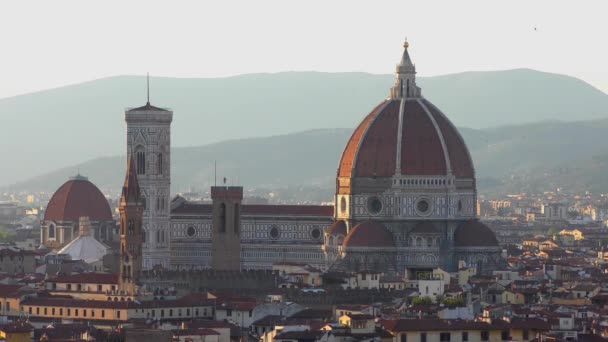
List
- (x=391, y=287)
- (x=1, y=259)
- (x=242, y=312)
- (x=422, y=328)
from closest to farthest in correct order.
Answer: (x=422, y=328)
(x=242, y=312)
(x=391, y=287)
(x=1, y=259)

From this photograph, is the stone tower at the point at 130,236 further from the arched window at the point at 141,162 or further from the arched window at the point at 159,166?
the arched window at the point at 159,166

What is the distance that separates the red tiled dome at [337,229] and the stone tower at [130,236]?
51.3 feet

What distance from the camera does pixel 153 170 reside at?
478 ft

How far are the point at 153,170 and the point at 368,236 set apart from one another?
15918 millimetres

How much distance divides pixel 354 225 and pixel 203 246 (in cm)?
1050

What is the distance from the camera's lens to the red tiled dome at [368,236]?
5344 inches

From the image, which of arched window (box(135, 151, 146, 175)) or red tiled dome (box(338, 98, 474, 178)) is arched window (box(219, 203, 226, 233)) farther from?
red tiled dome (box(338, 98, 474, 178))

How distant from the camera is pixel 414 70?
146375mm

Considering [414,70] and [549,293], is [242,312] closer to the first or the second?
[549,293]

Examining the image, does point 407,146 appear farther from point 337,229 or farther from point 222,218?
point 222,218

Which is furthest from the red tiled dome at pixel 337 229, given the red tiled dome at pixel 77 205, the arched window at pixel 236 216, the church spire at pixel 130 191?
the red tiled dome at pixel 77 205

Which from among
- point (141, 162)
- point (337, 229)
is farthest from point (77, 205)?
point (337, 229)

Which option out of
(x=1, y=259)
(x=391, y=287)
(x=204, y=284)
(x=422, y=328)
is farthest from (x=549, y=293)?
(x=1, y=259)

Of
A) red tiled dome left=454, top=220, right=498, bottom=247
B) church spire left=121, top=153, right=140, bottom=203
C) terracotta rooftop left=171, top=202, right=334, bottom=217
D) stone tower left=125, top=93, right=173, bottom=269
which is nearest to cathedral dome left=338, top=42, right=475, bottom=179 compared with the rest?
red tiled dome left=454, top=220, right=498, bottom=247
